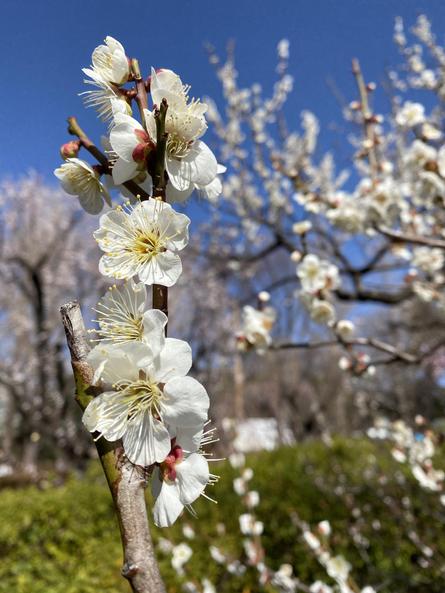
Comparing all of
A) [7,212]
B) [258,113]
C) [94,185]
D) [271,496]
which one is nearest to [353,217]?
[94,185]

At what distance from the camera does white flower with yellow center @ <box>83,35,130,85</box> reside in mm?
659

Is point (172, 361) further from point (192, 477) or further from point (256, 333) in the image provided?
point (256, 333)

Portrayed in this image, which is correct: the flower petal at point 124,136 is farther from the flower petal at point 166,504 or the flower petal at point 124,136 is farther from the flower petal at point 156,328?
the flower petal at point 166,504

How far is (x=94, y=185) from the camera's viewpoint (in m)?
0.67

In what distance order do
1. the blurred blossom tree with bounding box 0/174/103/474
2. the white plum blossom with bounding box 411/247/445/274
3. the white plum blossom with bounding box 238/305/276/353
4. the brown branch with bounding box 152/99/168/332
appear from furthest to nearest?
the blurred blossom tree with bounding box 0/174/103/474, the white plum blossom with bounding box 411/247/445/274, the white plum blossom with bounding box 238/305/276/353, the brown branch with bounding box 152/99/168/332

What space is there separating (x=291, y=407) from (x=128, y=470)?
1340 cm

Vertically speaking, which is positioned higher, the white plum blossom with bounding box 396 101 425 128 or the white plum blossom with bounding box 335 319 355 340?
the white plum blossom with bounding box 396 101 425 128

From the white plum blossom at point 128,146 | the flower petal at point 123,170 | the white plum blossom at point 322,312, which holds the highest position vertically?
the white plum blossom at point 128,146

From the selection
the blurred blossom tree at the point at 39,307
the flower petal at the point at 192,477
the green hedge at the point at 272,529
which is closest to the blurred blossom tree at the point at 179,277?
the flower petal at the point at 192,477

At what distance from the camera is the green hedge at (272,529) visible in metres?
2.55

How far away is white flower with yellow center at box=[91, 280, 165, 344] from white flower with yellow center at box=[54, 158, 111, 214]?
0.16 meters

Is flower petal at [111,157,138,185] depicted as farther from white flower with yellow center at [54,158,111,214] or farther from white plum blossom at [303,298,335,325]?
white plum blossom at [303,298,335,325]

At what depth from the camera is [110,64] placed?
682 millimetres

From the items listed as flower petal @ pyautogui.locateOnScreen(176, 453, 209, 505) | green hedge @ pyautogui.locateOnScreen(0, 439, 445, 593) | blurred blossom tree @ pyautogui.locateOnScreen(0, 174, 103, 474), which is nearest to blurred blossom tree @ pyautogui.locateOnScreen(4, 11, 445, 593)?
flower petal @ pyautogui.locateOnScreen(176, 453, 209, 505)
